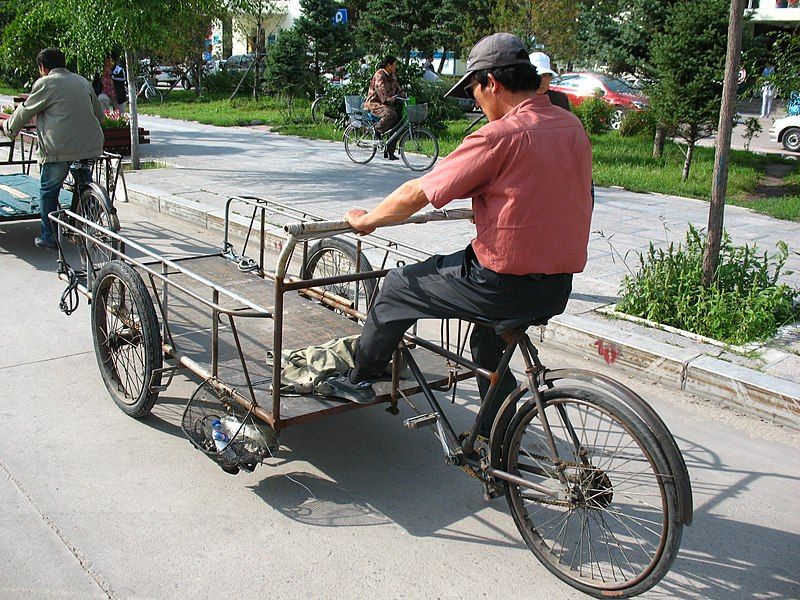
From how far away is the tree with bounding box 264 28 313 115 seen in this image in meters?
24.6

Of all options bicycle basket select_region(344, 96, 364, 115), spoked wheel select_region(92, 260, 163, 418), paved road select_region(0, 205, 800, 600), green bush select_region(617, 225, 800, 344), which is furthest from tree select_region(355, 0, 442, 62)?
paved road select_region(0, 205, 800, 600)

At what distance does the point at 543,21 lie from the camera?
2155cm

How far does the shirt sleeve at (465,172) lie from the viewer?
9.87ft

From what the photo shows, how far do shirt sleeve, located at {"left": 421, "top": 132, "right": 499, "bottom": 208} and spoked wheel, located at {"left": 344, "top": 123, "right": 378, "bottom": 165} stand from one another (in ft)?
36.7

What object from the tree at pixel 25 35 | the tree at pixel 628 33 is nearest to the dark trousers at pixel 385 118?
the tree at pixel 628 33

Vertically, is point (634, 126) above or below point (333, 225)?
above

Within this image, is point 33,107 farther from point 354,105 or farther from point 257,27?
point 257,27

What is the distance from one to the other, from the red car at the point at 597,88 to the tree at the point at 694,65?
348 inches

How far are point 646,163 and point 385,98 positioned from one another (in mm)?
4577

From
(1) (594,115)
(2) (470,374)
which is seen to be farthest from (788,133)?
(2) (470,374)

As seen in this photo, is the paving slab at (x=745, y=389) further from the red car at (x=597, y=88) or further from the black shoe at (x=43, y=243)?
the red car at (x=597, y=88)

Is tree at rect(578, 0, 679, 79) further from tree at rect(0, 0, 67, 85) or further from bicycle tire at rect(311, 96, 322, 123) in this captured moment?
tree at rect(0, 0, 67, 85)

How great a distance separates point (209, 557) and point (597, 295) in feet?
13.8

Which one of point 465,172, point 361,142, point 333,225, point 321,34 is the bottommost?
point 333,225
